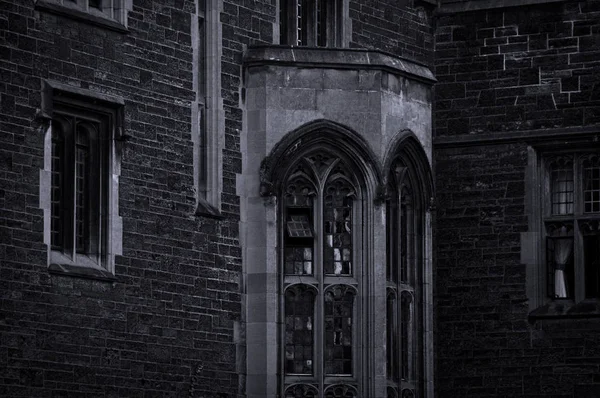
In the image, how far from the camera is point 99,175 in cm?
2692

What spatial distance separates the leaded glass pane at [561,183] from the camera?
32.4 meters

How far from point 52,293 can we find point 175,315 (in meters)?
2.43

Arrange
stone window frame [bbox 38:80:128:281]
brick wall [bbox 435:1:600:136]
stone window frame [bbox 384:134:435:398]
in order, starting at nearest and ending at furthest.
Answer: stone window frame [bbox 38:80:128:281]
stone window frame [bbox 384:134:435:398]
brick wall [bbox 435:1:600:136]

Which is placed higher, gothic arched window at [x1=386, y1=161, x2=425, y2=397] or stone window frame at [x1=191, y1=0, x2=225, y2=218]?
stone window frame at [x1=191, y1=0, x2=225, y2=218]

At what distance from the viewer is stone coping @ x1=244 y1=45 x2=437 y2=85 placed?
29422mm

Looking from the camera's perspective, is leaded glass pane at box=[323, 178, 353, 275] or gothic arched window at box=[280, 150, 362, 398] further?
leaded glass pane at box=[323, 178, 353, 275]

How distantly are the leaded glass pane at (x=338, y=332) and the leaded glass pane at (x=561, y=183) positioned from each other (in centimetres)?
449

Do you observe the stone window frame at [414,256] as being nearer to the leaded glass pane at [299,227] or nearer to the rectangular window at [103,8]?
the leaded glass pane at [299,227]

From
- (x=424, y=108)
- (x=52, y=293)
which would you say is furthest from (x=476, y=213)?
(x=52, y=293)

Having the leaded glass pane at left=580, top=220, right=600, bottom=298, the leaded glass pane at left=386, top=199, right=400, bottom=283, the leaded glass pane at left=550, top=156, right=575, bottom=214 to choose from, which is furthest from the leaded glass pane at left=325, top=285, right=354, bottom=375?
the leaded glass pane at left=550, top=156, right=575, bottom=214

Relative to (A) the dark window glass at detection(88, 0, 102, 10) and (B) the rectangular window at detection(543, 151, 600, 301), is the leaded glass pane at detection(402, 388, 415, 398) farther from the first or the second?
(A) the dark window glass at detection(88, 0, 102, 10)

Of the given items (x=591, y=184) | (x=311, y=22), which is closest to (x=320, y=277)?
(x=311, y=22)

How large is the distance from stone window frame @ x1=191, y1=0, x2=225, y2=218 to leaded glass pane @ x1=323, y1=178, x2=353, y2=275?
1580mm

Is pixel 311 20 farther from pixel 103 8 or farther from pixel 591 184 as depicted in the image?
pixel 591 184
